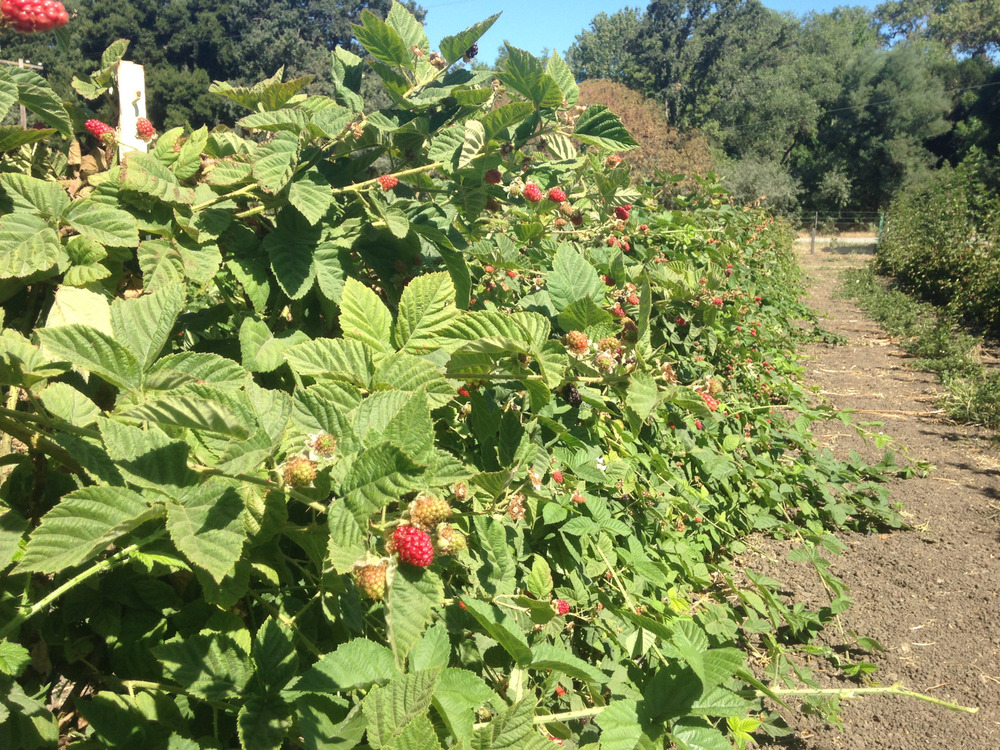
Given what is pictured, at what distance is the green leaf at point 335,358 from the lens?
94 cm

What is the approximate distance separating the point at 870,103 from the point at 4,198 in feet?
142

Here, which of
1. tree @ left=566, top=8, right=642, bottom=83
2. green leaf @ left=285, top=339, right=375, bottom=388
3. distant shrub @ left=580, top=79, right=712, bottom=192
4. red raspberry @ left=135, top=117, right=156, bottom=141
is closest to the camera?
green leaf @ left=285, top=339, right=375, bottom=388

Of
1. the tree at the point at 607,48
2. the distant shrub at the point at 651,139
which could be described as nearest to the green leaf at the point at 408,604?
the distant shrub at the point at 651,139

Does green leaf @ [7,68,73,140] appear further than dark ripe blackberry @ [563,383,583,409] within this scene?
No

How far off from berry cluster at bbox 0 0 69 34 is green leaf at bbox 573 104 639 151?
2.99 ft

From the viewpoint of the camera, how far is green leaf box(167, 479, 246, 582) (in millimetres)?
667

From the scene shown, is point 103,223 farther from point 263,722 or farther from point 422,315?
point 263,722

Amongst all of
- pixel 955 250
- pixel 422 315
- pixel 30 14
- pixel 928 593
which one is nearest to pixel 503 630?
pixel 422 315

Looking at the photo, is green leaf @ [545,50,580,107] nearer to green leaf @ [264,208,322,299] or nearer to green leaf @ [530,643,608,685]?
green leaf @ [264,208,322,299]

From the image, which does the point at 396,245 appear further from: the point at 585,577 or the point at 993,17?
the point at 993,17

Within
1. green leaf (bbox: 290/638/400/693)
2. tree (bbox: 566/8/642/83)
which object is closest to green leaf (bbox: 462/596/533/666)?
green leaf (bbox: 290/638/400/693)

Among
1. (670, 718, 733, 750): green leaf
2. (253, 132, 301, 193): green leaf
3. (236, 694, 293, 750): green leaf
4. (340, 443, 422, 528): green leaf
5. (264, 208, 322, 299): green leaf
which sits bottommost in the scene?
(670, 718, 733, 750): green leaf

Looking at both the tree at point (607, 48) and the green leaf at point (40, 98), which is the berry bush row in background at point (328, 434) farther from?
the tree at point (607, 48)

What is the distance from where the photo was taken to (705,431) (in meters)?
3.12
